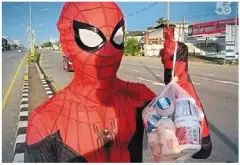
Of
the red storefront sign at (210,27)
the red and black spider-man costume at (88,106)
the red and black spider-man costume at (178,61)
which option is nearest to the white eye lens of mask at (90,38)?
the red and black spider-man costume at (88,106)

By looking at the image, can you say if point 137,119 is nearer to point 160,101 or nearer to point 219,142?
point 160,101

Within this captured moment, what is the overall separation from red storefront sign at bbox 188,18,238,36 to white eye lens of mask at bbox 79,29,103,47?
27.8 metres

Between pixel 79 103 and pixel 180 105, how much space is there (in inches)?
14.2

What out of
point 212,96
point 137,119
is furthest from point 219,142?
point 212,96

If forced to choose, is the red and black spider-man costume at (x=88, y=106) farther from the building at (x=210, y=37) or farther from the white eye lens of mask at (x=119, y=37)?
the building at (x=210, y=37)

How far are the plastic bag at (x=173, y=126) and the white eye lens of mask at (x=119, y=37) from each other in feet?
0.81

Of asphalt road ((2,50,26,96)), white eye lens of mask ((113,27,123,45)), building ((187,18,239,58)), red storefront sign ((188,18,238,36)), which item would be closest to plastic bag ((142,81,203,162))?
white eye lens of mask ((113,27,123,45))

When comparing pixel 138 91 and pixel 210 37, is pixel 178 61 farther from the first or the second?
pixel 210 37

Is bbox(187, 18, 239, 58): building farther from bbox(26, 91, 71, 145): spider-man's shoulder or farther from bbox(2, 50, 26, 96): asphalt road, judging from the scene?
bbox(26, 91, 71, 145): spider-man's shoulder

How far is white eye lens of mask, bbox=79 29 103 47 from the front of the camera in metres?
1.18

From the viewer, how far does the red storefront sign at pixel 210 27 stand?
29.4 metres

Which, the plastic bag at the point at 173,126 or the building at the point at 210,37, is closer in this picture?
the plastic bag at the point at 173,126

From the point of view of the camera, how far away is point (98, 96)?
1309 millimetres

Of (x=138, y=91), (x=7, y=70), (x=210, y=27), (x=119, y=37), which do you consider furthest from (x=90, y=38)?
(x=210, y=27)
